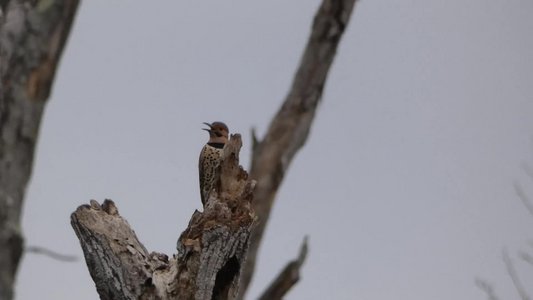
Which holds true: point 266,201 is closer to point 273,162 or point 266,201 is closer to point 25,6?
point 273,162

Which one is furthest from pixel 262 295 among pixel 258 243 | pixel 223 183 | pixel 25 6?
pixel 25 6

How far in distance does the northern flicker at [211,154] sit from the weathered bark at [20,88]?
17.7 ft

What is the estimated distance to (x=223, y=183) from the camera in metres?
7.36

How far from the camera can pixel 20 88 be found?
3.95m

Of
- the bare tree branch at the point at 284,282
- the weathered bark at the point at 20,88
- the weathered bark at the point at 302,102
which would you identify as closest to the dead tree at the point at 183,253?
the bare tree branch at the point at 284,282

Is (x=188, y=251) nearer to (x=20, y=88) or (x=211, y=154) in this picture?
(x=211, y=154)

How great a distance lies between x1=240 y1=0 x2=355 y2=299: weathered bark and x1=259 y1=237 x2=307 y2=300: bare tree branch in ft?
6.80

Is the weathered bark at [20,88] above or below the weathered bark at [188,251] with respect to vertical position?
below

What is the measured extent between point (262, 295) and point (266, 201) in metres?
2.09

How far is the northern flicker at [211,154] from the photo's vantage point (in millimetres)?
9555

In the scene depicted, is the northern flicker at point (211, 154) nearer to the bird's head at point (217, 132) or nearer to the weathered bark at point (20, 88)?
the bird's head at point (217, 132)

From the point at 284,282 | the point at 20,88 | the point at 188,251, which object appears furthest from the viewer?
the point at 284,282

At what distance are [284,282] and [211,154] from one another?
3.89ft

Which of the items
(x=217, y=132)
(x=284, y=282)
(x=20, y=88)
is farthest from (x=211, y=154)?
(x=20, y=88)
